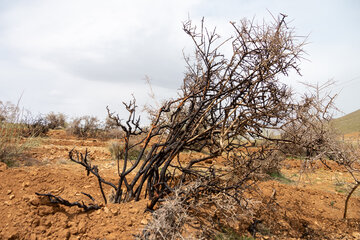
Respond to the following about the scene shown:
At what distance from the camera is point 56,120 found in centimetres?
2061

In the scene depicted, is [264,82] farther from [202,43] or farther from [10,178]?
[10,178]

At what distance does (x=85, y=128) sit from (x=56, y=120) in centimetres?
386

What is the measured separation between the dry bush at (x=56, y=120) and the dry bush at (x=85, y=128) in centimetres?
269

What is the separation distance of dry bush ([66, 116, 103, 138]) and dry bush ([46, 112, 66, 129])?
2.69 m

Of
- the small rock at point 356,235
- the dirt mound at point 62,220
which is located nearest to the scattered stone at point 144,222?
the dirt mound at point 62,220

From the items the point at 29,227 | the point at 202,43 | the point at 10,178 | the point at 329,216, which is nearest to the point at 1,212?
the point at 29,227

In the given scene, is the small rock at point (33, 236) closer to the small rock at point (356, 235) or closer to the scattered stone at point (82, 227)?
the scattered stone at point (82, 227)

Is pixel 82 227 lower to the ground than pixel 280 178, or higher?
higher

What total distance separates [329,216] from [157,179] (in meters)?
3.54

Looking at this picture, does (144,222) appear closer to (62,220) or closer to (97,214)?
(97,214)

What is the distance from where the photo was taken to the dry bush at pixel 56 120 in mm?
19797

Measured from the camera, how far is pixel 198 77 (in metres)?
3.96

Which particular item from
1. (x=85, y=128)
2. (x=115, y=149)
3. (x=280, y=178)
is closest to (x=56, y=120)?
(x=85, y=128)

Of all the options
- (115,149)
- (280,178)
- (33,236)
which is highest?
(115,149)
